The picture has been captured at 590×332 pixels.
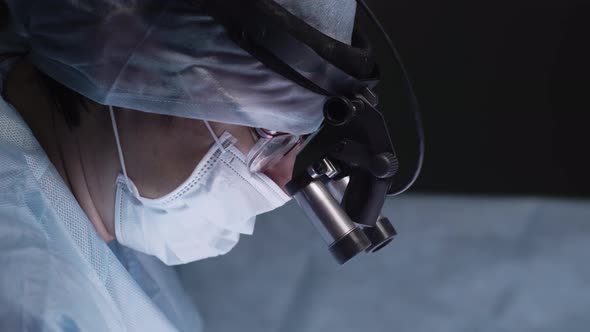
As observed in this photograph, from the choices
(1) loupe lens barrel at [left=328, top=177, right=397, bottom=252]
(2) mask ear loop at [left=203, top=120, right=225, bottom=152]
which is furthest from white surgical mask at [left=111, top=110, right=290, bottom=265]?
(1) loupe lens barrel at [left=328, top=177, right=397, bottom=252]

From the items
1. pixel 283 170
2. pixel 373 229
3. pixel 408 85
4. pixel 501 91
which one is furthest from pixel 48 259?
pixel 501 91

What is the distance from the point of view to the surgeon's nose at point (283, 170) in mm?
1261

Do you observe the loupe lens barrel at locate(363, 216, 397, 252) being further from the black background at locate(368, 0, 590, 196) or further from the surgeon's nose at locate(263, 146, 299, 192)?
the black background at locate(368, 0, 590, 196)

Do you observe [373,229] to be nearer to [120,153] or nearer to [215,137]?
[215,137]

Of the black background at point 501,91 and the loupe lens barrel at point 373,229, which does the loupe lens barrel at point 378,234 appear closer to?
the loupe lens barrel at point 373,229

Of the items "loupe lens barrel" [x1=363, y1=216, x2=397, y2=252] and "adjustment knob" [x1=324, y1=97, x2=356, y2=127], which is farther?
"loupe lens barrel" [x1=363, y1=216, x2=397, y2=252]

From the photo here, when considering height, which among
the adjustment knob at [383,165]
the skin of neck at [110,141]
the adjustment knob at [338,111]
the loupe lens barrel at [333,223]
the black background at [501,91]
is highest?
the skin of neck at [110,141]

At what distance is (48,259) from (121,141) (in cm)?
26

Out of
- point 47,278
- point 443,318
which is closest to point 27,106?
point 47,278

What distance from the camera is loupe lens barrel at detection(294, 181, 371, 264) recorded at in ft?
3.64

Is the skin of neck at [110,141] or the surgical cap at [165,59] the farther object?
the skin of neck at [110,141]

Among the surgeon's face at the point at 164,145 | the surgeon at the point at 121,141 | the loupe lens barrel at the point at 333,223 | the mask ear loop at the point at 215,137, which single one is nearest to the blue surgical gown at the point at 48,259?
the surgeon at the point at 121,141

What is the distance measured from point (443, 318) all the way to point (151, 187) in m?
0.79

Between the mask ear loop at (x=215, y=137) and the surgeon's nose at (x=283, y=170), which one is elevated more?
the mask ear loop at (x=215, y=137)
